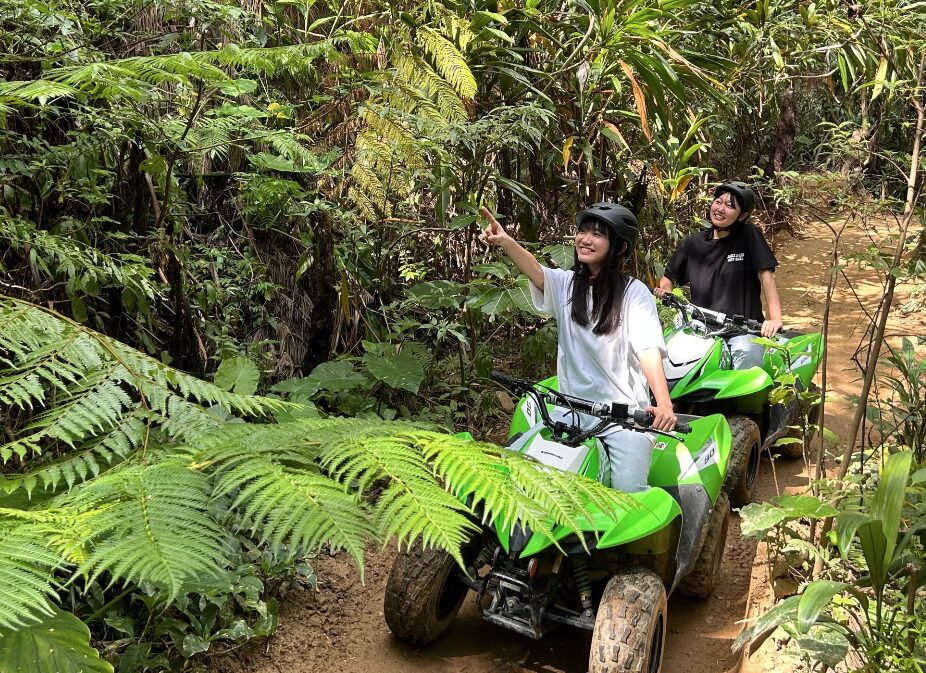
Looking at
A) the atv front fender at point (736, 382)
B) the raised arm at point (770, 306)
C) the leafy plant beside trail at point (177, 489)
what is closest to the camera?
the leafy plant beside trail at point (177, 489)

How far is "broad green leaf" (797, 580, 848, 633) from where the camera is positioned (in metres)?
2.16

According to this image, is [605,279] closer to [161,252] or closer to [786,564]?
[786,564]

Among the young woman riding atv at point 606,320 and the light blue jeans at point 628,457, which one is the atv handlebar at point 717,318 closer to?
the young woman riding atv at point 606,320

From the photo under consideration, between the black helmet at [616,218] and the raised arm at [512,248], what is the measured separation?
325 millimetres

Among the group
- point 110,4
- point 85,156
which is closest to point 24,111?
point 85,156

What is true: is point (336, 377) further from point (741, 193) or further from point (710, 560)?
point (741, 193)

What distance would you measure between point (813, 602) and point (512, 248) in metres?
1.93

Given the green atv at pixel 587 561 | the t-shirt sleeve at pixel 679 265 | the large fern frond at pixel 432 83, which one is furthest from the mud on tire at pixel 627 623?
the t-shirt sleeve at pixel 679 265

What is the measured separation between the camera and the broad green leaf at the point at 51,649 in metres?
1.25

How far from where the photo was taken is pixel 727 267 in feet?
16.6

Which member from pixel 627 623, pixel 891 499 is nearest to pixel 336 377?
pixel 627 623

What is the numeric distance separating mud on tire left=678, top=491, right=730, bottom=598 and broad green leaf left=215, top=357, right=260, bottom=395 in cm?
237

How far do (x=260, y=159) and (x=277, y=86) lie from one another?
1.70m

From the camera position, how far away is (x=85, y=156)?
3.79m
